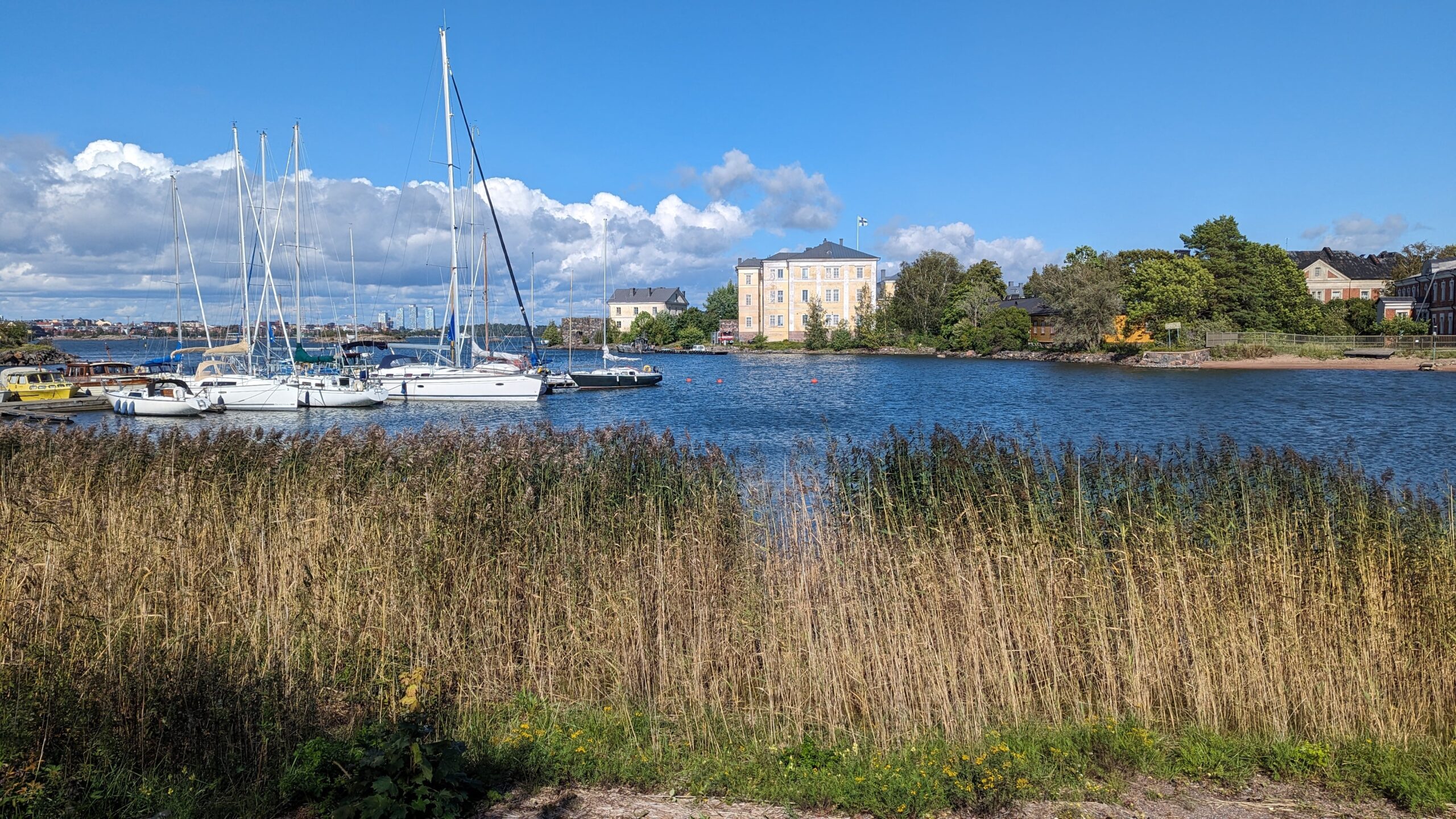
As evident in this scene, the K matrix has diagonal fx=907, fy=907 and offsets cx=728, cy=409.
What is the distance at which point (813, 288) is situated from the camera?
4451 inches

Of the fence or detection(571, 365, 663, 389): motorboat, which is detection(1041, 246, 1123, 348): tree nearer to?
the fence

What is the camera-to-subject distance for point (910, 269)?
110438 mm

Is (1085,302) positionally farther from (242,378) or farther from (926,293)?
(242,378)

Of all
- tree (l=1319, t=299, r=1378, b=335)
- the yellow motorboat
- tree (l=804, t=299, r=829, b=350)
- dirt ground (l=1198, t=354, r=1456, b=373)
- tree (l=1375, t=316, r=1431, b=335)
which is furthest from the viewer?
tree (l=804, t=299, r=829, b=350)

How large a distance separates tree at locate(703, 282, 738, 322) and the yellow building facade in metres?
23.1

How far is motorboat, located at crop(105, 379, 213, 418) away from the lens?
124ft

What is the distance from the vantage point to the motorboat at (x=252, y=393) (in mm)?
40062

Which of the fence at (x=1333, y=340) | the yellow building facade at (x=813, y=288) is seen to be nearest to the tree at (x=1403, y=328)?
the fence at (x=1333, y=340)

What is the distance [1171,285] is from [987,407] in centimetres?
4868

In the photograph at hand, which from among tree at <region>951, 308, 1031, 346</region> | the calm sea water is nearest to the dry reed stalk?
the calm sea water

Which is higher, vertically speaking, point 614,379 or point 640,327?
point 640,327

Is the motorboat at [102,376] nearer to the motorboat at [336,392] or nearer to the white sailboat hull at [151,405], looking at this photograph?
the white sailboat hull at [151,405]

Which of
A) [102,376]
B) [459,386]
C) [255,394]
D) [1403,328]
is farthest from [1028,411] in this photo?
[1403,328]

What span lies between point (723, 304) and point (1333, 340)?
279ft
